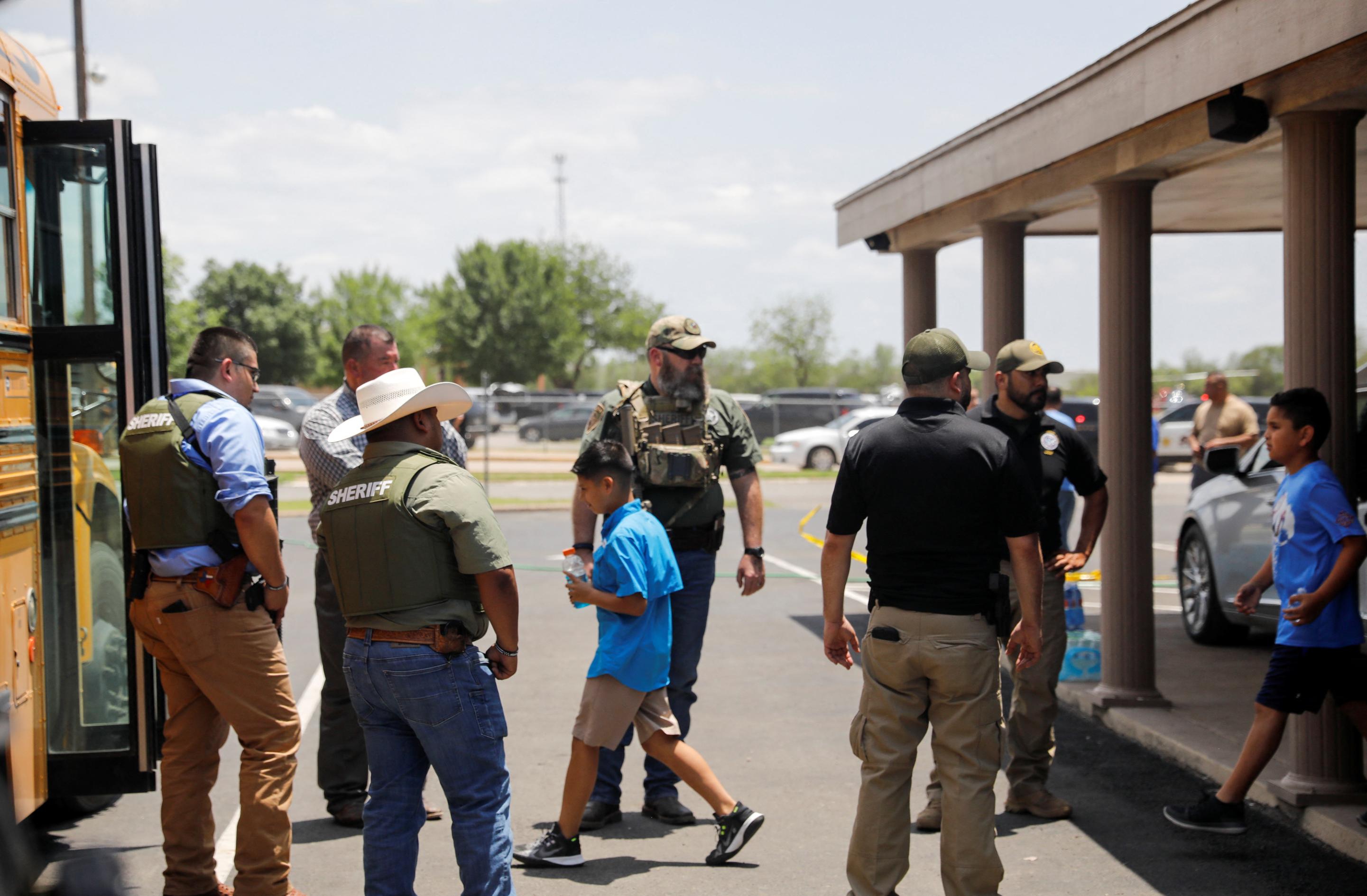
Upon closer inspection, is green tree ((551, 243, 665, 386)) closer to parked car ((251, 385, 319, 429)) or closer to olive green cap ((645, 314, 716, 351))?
parked car ((251, 385, 319, 429))

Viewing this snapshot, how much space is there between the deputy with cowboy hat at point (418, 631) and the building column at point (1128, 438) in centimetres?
437

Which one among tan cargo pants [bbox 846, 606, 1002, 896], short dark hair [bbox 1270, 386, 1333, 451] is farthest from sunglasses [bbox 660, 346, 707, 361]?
short dark hair [bbox 1270, 386, 1333, 451]

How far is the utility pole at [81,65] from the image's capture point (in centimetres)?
1955

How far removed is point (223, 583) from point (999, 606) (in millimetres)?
2662

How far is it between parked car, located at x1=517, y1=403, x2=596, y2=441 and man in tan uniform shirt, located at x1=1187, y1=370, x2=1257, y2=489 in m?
29.8

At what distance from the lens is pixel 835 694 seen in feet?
25.3

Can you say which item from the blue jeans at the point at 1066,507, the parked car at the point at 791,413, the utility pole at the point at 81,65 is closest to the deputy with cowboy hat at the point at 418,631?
the blue jeans at the point at 1066,507

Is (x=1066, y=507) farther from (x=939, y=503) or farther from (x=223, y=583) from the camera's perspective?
(x=223, y=583)

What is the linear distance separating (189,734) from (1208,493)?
24.7ft

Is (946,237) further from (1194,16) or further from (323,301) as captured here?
(323,301)

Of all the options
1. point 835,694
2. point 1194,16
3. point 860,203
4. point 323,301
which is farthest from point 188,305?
point 323,301

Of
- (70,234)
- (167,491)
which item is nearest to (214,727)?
(167,491)

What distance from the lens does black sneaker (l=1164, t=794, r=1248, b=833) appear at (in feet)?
16.8

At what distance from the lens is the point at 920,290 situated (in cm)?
991
